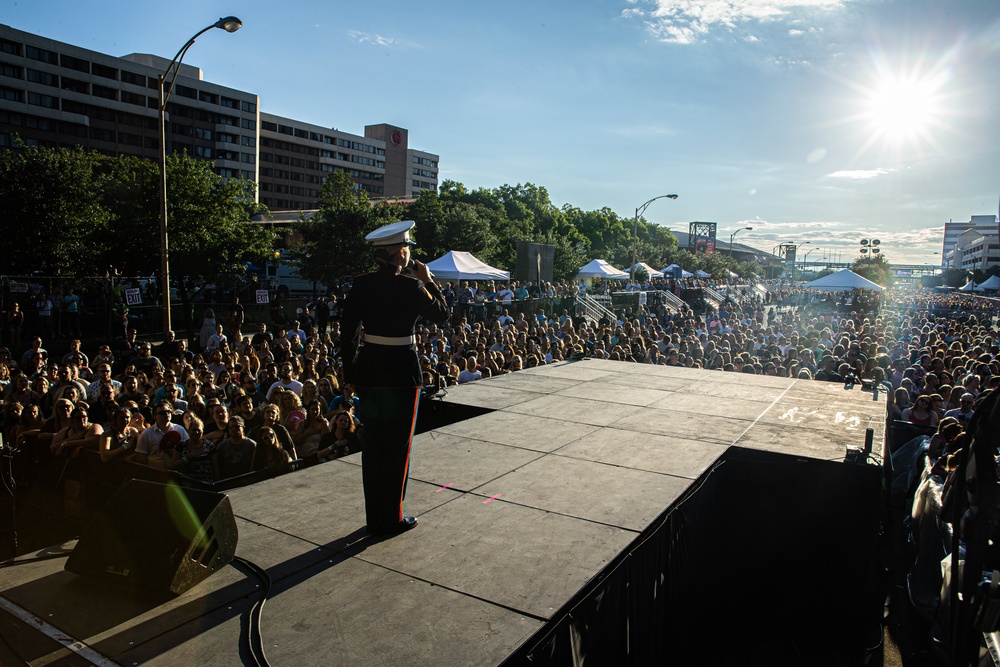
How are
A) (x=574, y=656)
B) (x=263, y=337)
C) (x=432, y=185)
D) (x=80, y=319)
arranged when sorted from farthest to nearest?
(x=432, y=185), (x=80, y=319), (x=263, y=337), (x=574, y=656)

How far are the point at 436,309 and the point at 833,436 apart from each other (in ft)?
16.3

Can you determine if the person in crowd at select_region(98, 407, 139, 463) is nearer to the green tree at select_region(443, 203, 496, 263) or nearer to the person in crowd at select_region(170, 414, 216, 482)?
the person in crowd at select_region(170, 414, 216, 482)

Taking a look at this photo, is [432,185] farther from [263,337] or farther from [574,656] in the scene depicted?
[574,656]

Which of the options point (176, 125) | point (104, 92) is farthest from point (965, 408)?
point (176, 125)

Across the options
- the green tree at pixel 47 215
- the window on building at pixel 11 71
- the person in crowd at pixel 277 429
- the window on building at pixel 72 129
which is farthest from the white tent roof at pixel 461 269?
the window on building at pixel 72 129

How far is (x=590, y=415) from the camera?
25.2 feet

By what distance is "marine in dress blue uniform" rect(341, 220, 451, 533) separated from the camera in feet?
13.6

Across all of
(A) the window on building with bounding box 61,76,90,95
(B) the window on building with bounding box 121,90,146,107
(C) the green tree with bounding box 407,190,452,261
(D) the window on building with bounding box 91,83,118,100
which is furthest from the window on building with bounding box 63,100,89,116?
(C) the green tree with bounding box 407,190,452,261

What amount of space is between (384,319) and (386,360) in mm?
259

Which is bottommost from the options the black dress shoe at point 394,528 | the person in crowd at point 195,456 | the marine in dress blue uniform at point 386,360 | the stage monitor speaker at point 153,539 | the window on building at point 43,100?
the person in crowd at point 195,456

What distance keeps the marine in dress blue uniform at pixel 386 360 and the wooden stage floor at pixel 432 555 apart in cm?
28

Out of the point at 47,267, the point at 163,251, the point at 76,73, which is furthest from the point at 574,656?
the point at 76,73

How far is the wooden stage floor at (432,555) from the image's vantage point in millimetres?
2955

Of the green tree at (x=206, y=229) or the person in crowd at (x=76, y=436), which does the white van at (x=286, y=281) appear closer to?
the green tree at (x=206, y=229)
